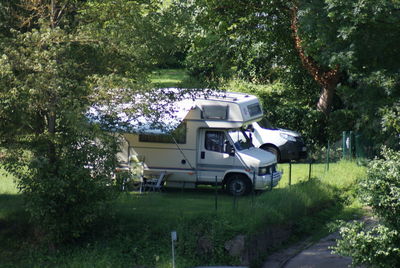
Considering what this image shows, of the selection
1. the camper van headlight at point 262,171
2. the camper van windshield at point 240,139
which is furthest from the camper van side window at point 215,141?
the camper van headlight at point 262,171

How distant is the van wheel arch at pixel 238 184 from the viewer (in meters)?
18.0

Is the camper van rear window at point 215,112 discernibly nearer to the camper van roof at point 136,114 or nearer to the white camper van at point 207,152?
the white camper van at point 207,152

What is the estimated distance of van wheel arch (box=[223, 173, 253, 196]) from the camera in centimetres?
1795

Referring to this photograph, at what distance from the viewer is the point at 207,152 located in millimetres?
18094

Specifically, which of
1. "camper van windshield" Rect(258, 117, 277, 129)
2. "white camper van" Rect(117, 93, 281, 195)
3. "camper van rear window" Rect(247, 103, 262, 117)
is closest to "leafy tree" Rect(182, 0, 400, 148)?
"white camper van" Rect(117, 93, 281, 195)

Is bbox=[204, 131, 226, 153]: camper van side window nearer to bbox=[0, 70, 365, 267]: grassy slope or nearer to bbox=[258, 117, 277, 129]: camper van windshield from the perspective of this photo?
bbox=[0, 70, 365, 267]: grassy slope

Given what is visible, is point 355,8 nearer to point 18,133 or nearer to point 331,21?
point 331,21

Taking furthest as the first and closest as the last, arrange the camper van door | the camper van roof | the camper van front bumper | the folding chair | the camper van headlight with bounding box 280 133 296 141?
the camper van headlight with bounding box 280 133 296 141 → the camper van door → the camper van front bumper → the folding chair → the camper van roof

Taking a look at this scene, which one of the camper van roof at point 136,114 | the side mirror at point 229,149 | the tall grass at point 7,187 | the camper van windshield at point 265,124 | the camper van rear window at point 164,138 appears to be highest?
the camper van roof at point 136,114

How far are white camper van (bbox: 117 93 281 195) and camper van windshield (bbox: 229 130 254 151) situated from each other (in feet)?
0.14

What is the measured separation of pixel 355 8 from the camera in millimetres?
16219

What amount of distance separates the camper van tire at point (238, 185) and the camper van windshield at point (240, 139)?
80 cm

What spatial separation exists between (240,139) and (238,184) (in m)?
1.37

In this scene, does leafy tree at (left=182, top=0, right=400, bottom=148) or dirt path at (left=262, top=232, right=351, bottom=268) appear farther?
leafy tree at (left=182, top=0, right=400, bottom=148)
